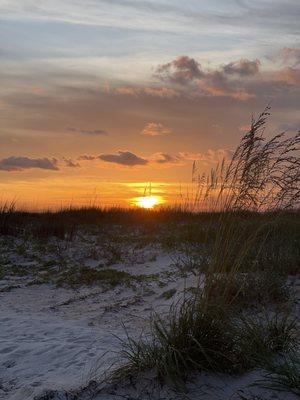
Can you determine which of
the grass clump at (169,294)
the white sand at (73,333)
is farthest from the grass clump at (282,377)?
the grass clump at (169,294)

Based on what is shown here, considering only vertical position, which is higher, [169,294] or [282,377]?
[282,377]

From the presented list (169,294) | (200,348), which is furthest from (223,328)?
(169,294)

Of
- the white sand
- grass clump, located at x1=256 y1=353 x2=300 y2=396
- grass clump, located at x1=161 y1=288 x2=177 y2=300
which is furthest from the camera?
grass clump, located at x1=161 y1=288 x2=177 y2=300

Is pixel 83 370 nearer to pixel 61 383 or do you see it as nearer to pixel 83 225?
pixel 61 383

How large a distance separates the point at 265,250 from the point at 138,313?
2.30m

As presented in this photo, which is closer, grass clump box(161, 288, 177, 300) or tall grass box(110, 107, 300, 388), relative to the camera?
tall grass box(110, 107, 300, 388)

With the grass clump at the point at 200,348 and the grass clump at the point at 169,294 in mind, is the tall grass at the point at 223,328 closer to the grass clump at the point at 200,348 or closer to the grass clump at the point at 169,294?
the grass clump at the point at 200,348

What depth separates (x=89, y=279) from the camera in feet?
31.5

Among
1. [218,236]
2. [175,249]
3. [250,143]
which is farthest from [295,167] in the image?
[175,249]

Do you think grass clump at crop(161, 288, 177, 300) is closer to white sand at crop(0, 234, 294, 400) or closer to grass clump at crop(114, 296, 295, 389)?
white sand at crop(0, 234, 294, 400)

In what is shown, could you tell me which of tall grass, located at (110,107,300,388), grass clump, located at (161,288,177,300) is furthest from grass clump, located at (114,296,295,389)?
grass clump, located at (161,288,177,300)

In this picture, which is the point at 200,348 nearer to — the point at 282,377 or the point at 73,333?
the point at 282,377

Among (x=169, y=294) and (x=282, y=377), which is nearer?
(x=282, y=377)

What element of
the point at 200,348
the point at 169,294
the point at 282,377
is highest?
the point at 200,348
